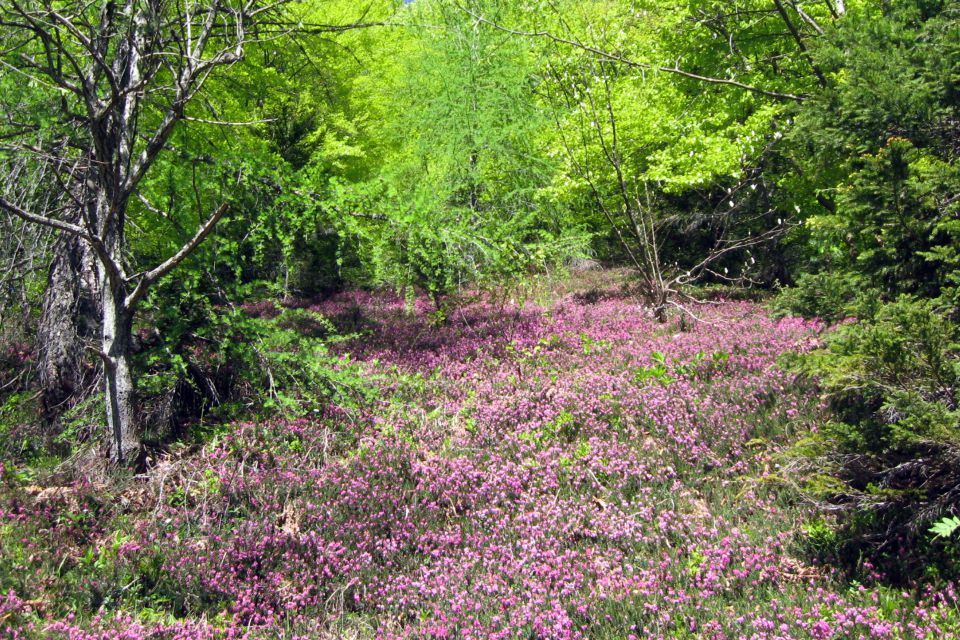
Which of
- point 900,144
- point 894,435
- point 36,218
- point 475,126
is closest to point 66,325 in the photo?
point 36,218

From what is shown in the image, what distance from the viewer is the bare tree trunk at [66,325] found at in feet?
19.2

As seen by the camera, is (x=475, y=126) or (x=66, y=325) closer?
(x=66, y=325)

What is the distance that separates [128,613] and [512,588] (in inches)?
98.9

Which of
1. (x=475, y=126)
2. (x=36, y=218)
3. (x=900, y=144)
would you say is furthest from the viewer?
(x=475, y=126)

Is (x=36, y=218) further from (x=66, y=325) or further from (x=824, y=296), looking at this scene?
(x=824, y=296)

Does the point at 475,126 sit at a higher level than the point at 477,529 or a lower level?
higher

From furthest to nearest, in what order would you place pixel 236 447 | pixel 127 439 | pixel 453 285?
pixel 453 285 → pixel 236 447 → pixel 127 439

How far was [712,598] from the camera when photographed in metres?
3.43

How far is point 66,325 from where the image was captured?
19.3ft

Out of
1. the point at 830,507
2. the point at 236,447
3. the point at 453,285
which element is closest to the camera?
the point at 830,507

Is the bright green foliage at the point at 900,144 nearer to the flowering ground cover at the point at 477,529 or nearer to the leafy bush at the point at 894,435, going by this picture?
the leafy bush at the point at 894,435

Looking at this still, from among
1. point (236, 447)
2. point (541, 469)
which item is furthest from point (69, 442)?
point (541, 469)

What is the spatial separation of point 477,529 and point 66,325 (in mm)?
4553

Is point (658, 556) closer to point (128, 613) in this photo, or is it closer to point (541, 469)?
point (541, 469)
